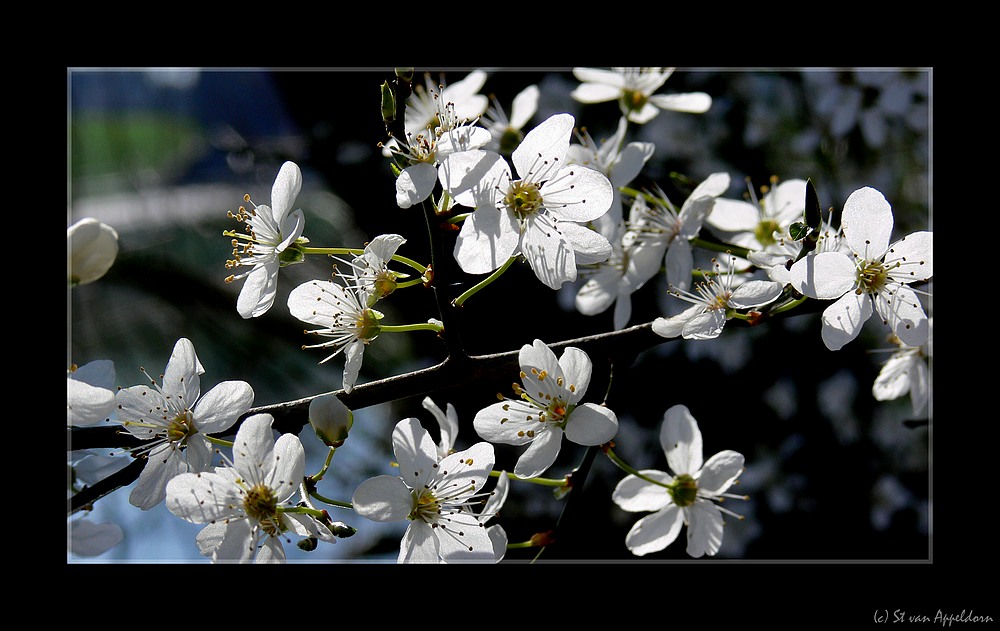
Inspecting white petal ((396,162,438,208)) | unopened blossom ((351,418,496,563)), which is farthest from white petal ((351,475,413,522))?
white petal ((396,162,438,208))

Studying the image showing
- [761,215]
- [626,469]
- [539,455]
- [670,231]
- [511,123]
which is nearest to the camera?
[539,455]

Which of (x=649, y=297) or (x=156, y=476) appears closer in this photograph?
(x=156, y=476)

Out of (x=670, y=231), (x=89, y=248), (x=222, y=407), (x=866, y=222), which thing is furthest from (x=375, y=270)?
(x=866, y=222)

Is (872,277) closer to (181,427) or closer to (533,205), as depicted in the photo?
(533,205)

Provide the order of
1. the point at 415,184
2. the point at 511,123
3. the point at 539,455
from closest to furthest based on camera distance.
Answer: the point at 415,184 < the point at 539,455 < the point at 511,123

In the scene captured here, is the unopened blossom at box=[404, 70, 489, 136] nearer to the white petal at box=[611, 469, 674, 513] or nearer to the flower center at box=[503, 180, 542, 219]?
the flower center at box=[503, 180, 542, 219]

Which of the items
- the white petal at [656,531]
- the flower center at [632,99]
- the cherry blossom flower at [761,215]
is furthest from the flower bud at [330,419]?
the flower center at [632,99]

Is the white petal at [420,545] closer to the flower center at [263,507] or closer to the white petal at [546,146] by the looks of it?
the flower center at [263,507]

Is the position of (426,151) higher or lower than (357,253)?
higher
